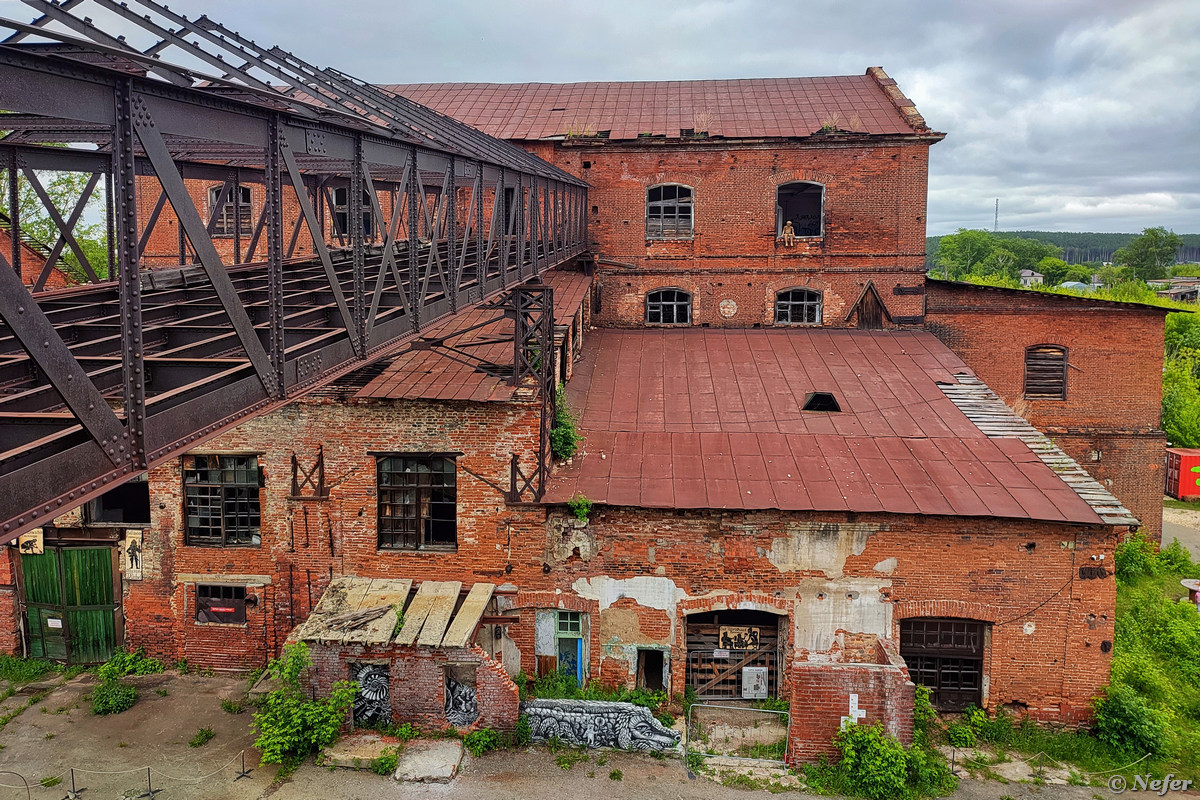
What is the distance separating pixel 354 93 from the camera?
9.31 metres

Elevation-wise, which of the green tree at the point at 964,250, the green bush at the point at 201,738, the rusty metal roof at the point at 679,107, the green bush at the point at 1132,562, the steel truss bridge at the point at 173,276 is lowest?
the green bush at the point at 201,738

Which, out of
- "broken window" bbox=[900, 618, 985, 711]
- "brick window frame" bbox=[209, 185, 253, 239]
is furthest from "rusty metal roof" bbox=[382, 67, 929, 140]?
"broken window" bbox=[900, 618, 985, 711]

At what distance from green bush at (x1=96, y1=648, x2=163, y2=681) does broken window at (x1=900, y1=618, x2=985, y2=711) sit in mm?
11772

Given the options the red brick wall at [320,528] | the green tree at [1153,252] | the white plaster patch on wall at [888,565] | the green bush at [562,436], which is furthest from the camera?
the green tree at [1153,252]

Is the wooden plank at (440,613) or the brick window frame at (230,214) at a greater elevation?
the brick window frame at (230,214)

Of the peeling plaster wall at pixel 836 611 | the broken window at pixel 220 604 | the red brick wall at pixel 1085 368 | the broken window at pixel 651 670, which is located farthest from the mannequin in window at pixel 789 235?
the broken window at pixel 220 604

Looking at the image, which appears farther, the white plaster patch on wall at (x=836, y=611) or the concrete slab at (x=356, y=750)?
the white plaster patch on wall at (x=836, y=611)

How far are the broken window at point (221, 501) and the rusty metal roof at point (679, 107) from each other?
11.5m

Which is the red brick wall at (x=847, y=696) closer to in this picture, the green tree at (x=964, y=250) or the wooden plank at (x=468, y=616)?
the wooden plank at (x=468, y=616)

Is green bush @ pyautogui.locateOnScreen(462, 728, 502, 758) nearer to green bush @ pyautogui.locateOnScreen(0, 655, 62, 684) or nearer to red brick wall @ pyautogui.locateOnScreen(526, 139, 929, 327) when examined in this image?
green bush @ pyautogui.locateOnScreen(0, 655, 62, 684)

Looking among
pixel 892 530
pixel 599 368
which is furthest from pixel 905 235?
pixel 892 530

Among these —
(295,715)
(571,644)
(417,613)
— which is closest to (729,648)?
(571,644)

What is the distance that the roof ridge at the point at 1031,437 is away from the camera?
11617 mm

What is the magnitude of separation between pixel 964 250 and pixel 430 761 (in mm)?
109447
